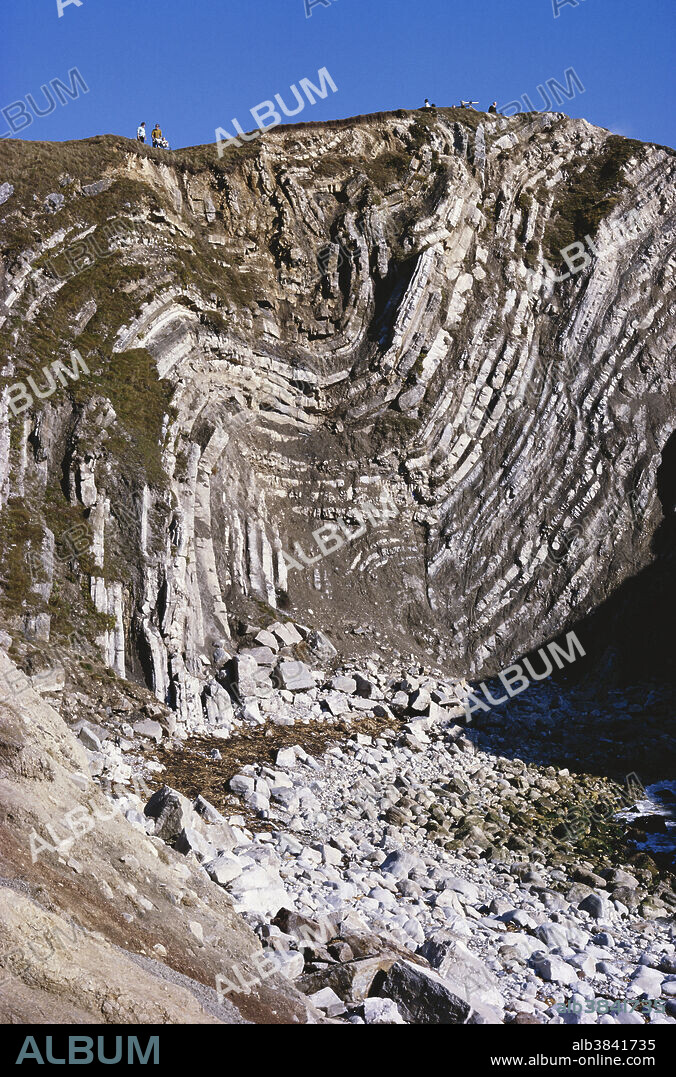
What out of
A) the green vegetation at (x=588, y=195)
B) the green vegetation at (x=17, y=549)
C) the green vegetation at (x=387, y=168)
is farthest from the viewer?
the green vegetation at (x=588, y=195)

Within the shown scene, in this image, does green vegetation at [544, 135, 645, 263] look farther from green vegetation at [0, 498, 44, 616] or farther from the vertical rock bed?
green vegetation at [0, 498, 44, 616]

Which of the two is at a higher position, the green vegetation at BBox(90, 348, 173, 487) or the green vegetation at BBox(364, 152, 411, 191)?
the green vegetation at BBox(364, 152, 411, 191)

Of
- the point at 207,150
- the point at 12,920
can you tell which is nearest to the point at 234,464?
the point at 207,150

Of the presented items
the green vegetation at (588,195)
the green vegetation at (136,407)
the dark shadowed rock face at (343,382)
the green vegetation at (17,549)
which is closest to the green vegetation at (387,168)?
the dark shadowed rock face at (343,382)

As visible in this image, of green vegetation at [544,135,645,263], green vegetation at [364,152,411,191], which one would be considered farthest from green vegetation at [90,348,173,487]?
green vegetation at [544,135,645,263]

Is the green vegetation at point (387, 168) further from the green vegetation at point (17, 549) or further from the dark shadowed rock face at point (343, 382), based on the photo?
the green vegetation at point (17, 549)

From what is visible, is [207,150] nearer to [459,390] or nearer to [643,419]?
[459,390]

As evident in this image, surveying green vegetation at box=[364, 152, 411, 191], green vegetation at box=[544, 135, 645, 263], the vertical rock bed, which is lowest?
the vertical rock bed
